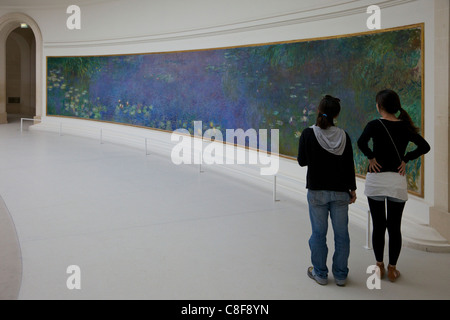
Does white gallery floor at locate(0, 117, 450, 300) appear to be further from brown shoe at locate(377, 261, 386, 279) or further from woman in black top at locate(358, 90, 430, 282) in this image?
woman in black top at locate(358, 90, 430, 282)

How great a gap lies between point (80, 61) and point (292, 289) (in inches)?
668

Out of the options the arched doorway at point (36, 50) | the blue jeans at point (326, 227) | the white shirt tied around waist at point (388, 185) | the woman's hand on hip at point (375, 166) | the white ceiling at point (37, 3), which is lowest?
the blue jeans at point (326, 227)

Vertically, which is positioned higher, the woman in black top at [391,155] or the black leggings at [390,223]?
the woman in black top at [391,155]

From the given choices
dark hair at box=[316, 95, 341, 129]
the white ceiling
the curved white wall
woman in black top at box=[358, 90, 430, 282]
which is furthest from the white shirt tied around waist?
the white ceiling

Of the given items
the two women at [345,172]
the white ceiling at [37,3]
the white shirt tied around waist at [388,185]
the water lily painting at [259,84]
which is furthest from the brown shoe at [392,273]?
the white ceiling at [37,3]

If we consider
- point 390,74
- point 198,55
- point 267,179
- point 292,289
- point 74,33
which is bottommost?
point 292,289

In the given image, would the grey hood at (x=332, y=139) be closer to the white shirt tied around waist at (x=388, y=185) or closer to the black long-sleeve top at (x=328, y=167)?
the black long-sleeve top at (x=328, y=167)

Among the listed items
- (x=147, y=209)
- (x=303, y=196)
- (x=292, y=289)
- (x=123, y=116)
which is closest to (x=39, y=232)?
(x=147, y=209)

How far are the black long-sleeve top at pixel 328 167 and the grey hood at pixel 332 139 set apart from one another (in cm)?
4

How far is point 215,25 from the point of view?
39.5 feet

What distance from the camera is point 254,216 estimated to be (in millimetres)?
7531

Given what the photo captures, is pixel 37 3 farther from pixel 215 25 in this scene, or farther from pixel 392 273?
pixel 392 273

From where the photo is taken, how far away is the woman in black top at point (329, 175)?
15.0 ft
